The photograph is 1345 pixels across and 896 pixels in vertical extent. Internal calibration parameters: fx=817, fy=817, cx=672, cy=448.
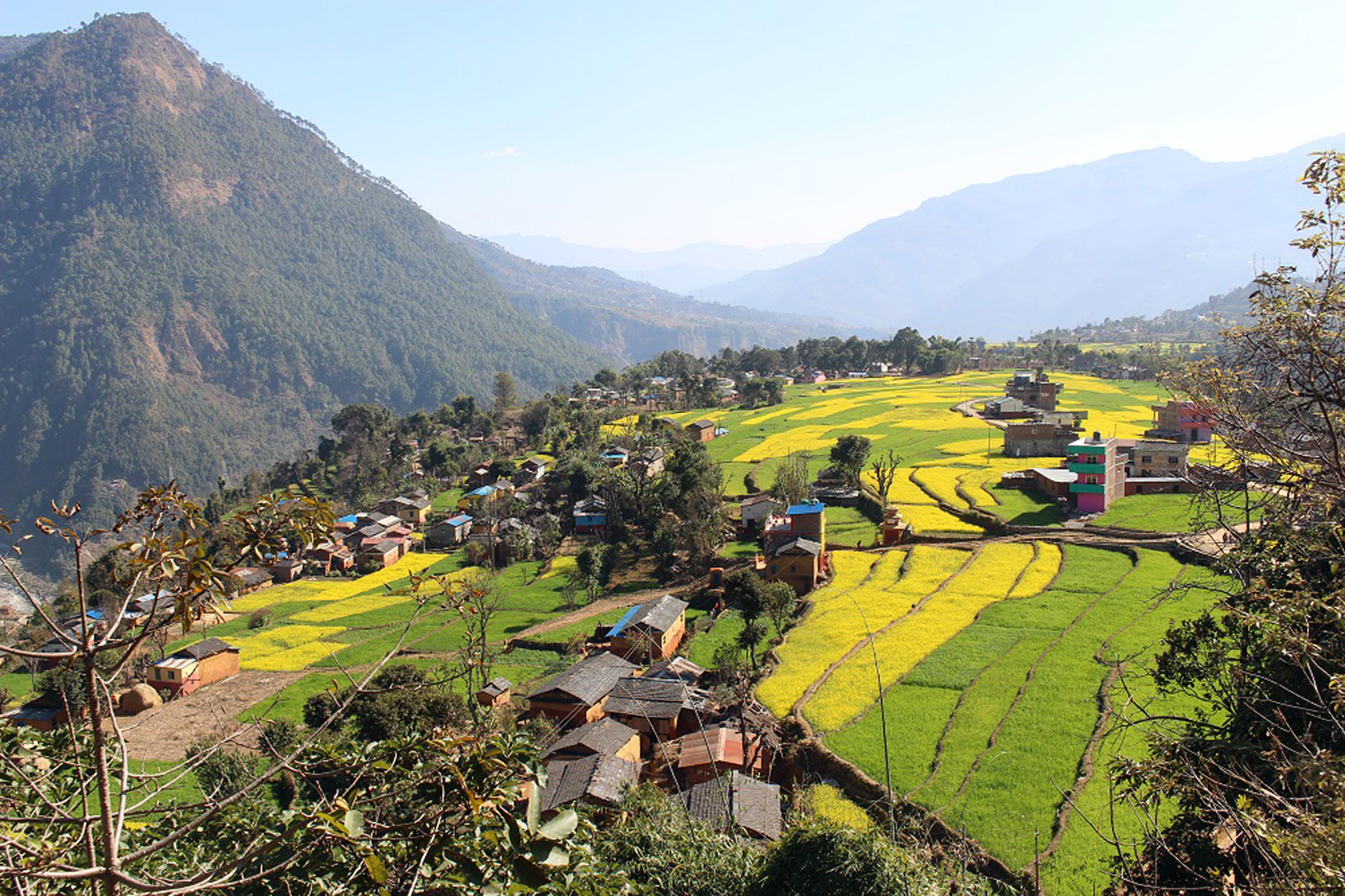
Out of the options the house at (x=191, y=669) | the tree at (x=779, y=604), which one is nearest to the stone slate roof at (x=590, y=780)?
the tree at (x=779, y=604)

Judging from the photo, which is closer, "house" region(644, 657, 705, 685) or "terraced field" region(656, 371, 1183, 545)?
"house" region(644, 657, 705, 685)

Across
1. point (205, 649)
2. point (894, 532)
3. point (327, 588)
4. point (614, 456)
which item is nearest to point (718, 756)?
point (894, 532)

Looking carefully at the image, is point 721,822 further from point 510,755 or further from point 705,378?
point 705,378

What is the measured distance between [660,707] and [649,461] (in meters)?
34.5

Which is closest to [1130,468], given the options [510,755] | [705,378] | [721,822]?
[721,822]

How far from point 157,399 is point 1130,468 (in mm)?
111180

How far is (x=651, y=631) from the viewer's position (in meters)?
28.7

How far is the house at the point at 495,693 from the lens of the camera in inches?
972

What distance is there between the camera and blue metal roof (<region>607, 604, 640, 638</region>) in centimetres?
2978

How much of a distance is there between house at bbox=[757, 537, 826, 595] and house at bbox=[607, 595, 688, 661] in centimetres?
417

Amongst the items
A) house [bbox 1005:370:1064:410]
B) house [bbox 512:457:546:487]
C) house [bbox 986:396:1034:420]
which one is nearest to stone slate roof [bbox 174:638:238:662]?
house [bbox 512:457:546:487]

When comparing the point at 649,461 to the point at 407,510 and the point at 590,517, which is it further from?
the point at 407,510

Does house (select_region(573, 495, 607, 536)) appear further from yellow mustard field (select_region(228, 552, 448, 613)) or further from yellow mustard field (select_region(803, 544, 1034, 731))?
yellow mustard field (select_region(803, 544, 1034, 731))

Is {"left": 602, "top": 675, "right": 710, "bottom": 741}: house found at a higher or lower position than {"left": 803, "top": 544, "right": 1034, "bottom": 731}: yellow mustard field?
lower
